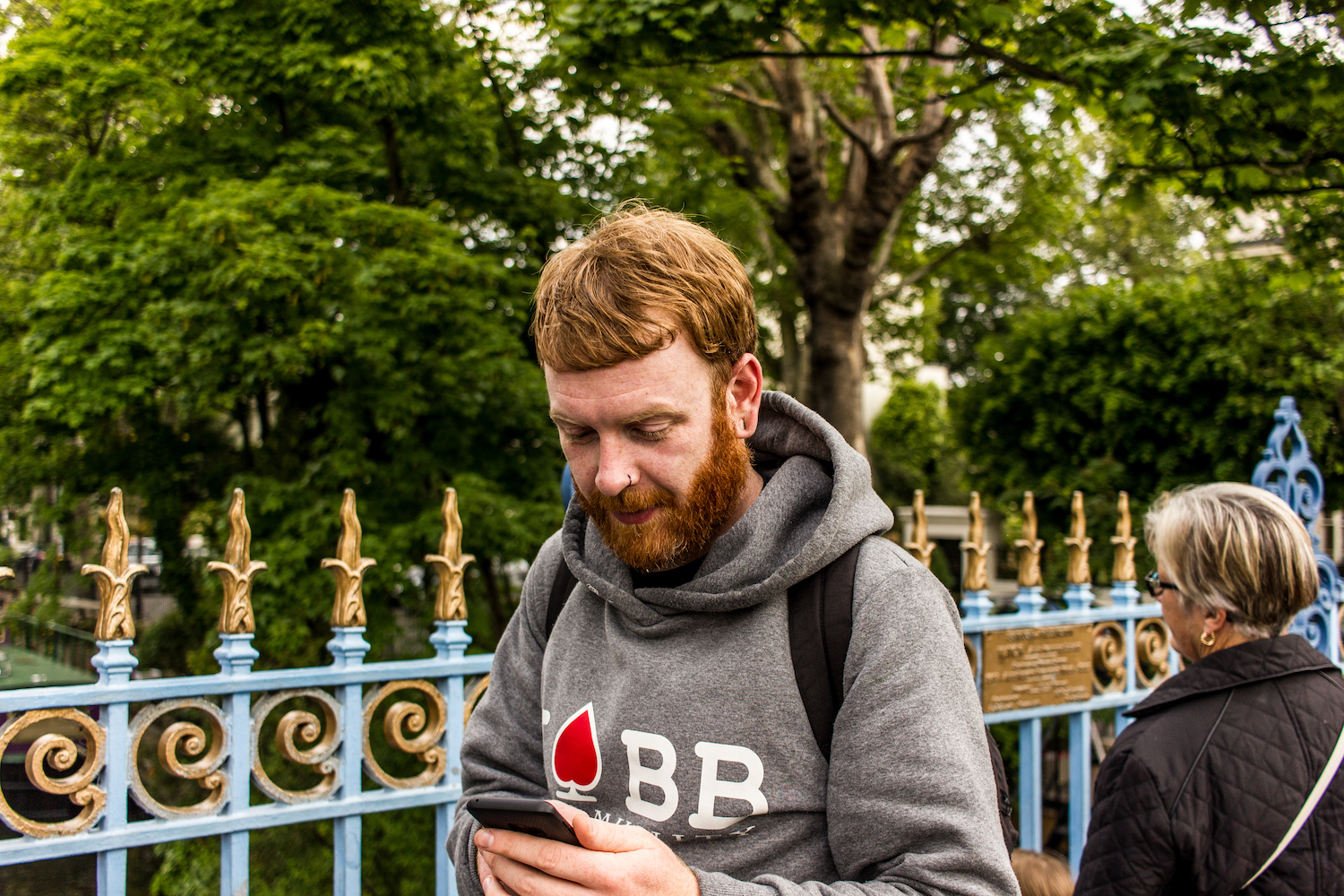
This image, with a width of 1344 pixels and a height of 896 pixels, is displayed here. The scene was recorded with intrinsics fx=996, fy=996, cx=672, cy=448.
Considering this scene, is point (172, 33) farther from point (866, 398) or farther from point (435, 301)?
point (866, 398)

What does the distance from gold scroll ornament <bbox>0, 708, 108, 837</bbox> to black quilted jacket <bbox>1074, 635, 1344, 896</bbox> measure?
6.70 feet

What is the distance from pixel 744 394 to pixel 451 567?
1.28 metres

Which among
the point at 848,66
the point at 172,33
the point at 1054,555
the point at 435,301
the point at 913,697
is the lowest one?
the point at 1054,555

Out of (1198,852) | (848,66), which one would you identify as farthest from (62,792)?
(848,66)

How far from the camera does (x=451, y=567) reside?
2555 mm

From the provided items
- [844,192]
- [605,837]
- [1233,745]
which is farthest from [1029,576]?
[844,192]

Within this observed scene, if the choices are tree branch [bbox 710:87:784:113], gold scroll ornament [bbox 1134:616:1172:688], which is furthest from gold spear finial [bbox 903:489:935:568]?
tree branch [bbox 710:87:784:113]

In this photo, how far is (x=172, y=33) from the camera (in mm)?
5484

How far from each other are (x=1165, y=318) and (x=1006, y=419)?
2.36 meters

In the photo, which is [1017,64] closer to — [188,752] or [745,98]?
[188,752]

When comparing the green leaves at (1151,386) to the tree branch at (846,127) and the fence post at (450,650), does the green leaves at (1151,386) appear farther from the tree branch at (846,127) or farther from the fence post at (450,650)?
the fence post at (450,650)

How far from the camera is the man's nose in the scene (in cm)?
141

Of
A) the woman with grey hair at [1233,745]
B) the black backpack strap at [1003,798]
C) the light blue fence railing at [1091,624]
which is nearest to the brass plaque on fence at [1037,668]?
the light blue fence railing at [1091,624]

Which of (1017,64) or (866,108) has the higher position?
(866,108)
